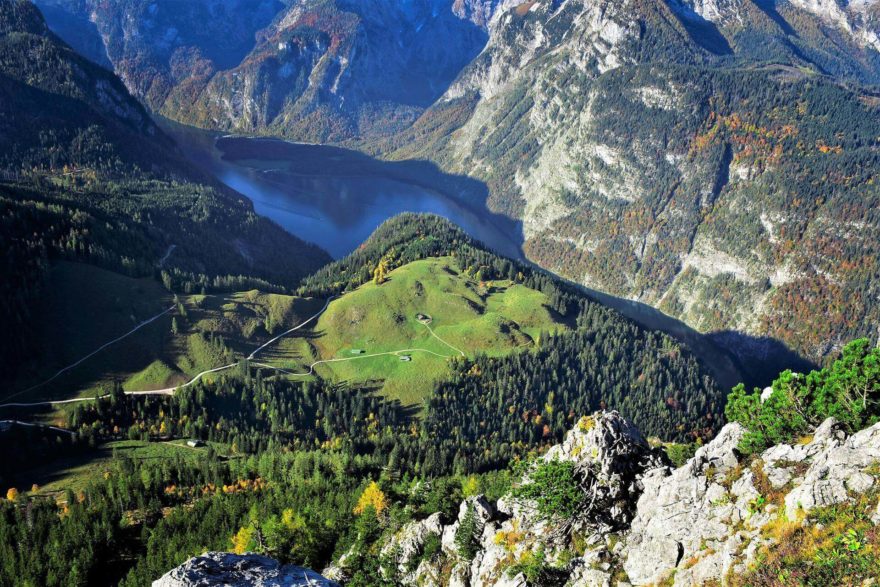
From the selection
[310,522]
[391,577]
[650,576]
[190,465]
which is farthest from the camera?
[190,465]

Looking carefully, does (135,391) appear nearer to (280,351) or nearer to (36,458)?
(36,458)

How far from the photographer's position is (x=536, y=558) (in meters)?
54.5

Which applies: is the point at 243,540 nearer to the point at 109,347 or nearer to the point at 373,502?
the point at 373,502

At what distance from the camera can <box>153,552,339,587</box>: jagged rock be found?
132 feet

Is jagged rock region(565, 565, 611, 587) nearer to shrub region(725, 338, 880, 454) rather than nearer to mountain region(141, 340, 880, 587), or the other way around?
mountain region(141, 340, 880, 587)

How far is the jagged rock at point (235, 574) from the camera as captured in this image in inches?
1588

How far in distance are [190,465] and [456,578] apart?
9679 centimetres

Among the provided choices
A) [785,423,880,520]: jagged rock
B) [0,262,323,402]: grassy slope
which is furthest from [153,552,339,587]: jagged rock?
[0,262,323,402]: grassy slope

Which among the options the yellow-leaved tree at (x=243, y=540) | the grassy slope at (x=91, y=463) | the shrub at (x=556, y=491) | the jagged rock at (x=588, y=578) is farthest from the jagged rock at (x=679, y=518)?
the grassy slope at (x=91, y=463)

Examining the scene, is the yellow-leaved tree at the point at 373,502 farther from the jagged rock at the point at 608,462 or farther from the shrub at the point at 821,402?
the shrub at the point at 821,402

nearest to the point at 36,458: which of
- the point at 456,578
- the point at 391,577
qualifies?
the point at 391,577

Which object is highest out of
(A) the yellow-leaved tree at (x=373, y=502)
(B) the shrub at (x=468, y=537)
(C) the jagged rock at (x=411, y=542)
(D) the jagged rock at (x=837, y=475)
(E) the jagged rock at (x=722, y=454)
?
(D) the jagged rock at (x=837, y=475)

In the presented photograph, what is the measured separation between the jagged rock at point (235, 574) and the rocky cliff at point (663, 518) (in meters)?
19.3

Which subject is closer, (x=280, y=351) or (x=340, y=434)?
(x=340, y=434)
